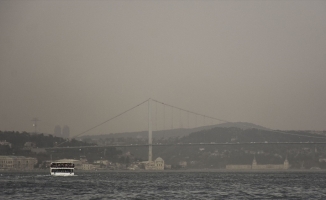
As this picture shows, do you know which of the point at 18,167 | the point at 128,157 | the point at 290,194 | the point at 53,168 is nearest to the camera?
the point at 290,194

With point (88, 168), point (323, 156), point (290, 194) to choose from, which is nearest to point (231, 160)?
point (323, 156)

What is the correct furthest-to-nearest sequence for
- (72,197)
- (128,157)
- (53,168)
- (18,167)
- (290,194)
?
1. (128,157)
2. (18,167)
3. (53,168)
4. (290,194)
5. (72,197)

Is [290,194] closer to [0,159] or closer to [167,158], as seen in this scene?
[0,159]

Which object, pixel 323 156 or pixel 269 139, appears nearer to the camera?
pixel 269 139

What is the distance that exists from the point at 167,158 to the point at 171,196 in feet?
364

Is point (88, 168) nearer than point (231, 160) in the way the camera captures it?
Yes


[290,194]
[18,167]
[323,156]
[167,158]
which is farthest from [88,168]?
[290,194]

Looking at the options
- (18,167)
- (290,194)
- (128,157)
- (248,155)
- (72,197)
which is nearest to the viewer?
(72,197)

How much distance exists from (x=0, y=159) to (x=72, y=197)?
91.4m

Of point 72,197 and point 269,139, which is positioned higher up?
point 269,139

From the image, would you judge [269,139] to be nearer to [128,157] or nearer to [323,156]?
[323,156]

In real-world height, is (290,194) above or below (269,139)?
below

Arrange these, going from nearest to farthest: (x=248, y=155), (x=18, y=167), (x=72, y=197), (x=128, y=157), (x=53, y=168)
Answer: (x=72, y=197) < (x=53, y=168) < (x=18, y=167) < (x=128, y=157) < (x=248, y=155)

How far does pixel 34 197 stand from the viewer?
45625 mm
